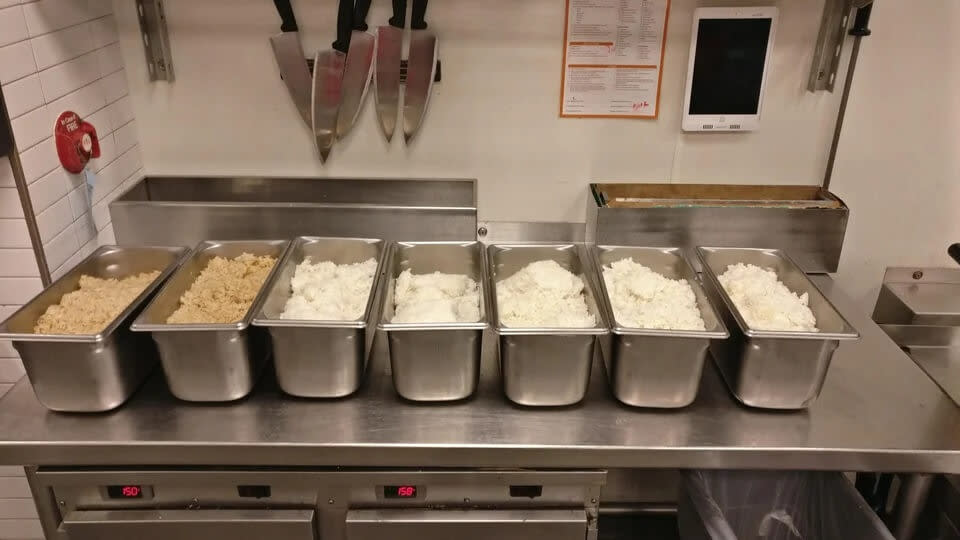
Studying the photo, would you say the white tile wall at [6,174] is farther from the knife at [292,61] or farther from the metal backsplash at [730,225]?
the metal backsplash at [730,225]

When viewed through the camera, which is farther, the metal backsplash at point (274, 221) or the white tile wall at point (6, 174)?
the metal backsplash at point (274, 221)

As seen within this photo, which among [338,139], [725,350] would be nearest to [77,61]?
[338,139]

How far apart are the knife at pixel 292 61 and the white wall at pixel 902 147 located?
1.45m

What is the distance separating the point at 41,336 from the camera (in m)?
1.28

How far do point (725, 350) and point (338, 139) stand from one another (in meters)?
1.14

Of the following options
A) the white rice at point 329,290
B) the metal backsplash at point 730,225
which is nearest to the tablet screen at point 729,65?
the metal backsplash at point 730,225

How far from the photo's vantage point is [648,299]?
1517mm

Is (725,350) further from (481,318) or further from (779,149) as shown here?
(779,149)

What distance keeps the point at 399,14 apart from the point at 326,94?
11.3 inches

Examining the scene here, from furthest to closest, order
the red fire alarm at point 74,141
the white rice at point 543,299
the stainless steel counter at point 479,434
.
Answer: the red fire alarm at point 74,141
the white rice at point 543,299
the stainless steel counter at point 479,434

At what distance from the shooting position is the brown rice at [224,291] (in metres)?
1.42

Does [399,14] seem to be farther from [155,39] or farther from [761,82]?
[761,82]

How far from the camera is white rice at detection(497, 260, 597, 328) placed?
1430 millimetres

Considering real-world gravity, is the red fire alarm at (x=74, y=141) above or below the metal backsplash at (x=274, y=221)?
above
